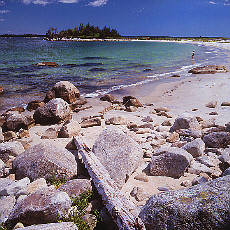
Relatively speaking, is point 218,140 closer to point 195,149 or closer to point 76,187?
point 195,149

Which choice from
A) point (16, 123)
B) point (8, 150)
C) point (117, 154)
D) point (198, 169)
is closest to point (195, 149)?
point (198, 169)

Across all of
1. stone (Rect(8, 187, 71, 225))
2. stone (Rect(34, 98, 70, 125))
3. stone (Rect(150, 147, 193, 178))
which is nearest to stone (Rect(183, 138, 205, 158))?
stone (Rect(150, 147, 193, 178))

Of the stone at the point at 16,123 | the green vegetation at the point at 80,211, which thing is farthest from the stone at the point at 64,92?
the green vegetation at the point at 80,211

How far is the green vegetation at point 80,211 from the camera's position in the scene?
306 centimetres

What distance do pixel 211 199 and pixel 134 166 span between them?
2100 mm

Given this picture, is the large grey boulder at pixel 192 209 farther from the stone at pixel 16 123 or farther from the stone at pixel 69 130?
the stone at pixel 16 123

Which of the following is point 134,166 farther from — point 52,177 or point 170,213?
point 170,213

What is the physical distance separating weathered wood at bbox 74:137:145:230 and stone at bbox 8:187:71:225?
0.55 metres

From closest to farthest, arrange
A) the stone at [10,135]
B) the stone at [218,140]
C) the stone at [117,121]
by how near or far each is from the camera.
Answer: the stone at [218,140] < the stone at [10,135] < the stone at [117,121]

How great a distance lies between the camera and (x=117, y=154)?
445 centimetres

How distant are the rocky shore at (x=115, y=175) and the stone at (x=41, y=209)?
13 mm

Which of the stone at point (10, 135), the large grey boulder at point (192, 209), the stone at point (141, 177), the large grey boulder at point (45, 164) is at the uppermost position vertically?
the large grey boulder at point (192, 209)

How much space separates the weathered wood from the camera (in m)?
2.66

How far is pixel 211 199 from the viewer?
253 cm
